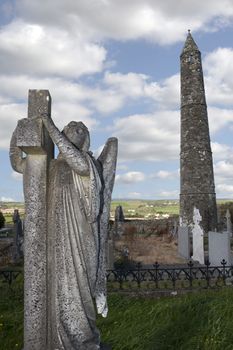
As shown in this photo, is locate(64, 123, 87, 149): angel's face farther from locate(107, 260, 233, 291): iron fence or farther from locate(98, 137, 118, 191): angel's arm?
locate(107, 260, 233, 291): iron fence

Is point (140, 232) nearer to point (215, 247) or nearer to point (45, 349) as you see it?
point (215, 247)

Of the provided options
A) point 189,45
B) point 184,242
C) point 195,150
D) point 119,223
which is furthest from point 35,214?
point 119,223

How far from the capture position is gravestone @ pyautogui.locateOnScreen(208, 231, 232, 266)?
13352mm

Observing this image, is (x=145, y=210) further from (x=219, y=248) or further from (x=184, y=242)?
(x=219, y=248)

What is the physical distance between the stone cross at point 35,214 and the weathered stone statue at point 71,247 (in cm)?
4

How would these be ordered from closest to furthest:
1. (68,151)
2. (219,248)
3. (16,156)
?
(68,151) < (16,156) < (219,248)

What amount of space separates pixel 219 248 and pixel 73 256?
37.6 ft

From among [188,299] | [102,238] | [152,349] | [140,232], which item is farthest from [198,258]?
[140,232]

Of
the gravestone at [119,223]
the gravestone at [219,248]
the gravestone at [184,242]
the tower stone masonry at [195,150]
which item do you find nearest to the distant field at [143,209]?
the gravestone at [119,223]

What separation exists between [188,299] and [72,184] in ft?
18.2

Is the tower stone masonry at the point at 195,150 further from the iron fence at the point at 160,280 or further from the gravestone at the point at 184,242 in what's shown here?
the iron fence at the point at 160,280

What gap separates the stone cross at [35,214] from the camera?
11.7 feet

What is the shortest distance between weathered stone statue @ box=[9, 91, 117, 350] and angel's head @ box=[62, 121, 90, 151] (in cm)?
10

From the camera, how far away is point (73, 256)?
3.56 metres
